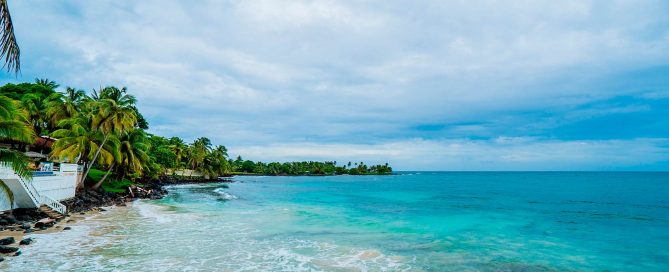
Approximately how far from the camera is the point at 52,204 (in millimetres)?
21453

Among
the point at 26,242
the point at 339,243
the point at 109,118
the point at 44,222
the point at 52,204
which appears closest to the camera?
the point at 26,242

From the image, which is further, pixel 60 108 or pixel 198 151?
pixel 198 151

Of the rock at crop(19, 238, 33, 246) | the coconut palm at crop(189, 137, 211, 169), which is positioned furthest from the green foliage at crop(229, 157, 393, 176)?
the rock at crop(19, 238, 33, 246)

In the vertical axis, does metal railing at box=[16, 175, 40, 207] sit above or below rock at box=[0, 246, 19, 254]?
above

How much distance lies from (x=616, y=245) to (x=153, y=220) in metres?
24.6

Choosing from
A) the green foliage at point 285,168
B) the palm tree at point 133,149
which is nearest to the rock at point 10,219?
the palm tree at point 133,149

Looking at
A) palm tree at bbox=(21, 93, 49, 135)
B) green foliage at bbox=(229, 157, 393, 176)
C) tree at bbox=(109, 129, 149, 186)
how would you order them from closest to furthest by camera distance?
tree at bbox=(109, 129, 149, 186)
palm tree at bbox=(21, 93, 49, 135)
green foliage at bbox=(229, 157, 393, 176)

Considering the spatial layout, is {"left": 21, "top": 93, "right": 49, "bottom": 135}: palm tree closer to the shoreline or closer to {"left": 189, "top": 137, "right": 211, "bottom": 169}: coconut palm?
the shoreline

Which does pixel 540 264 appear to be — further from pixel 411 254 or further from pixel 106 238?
pixel 106 238

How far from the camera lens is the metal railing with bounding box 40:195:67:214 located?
2100 centimetres

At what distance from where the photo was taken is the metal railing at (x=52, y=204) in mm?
21000

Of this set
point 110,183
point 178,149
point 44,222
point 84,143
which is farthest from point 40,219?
point 178,149

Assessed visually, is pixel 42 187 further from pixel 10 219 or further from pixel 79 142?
pixel 79 142

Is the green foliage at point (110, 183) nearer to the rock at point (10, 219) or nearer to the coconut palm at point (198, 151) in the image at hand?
the rock at point (10, 219)
